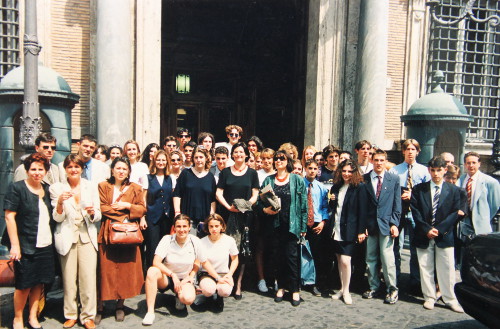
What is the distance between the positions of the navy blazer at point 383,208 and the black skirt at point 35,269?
11.5 feet

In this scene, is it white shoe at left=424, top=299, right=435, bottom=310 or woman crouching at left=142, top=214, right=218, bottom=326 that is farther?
white shoe at left=424, top=299, right=435, bottom=310

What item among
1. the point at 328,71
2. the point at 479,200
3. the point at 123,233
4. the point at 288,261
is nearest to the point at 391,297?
the point at 288,261

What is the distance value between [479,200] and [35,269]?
220 inches

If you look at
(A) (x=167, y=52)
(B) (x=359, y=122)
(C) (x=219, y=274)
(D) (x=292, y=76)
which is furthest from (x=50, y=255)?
(D) (x=292, y=76)

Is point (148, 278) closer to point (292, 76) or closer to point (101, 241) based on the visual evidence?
point (101, 241)

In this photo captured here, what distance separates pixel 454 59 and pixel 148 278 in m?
10.1

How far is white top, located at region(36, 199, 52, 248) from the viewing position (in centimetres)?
442

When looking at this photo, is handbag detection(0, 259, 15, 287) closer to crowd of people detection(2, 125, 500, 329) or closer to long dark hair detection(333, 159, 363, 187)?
crowd of people detection(2, 125, 500, 329)

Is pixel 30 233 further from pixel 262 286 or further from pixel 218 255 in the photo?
pixel 262 286

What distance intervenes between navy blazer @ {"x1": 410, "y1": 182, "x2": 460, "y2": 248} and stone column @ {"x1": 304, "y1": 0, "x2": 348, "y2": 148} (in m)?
4.72

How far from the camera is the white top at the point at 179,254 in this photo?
16.7 ft

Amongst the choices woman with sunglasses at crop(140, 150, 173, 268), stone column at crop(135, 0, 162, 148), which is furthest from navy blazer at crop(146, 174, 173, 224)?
stone column at crop(135, 0, 162, 148)

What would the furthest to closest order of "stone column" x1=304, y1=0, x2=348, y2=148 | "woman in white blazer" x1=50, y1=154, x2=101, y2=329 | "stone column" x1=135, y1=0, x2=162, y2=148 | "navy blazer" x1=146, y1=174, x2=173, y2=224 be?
"stone column" x1=304, y1=0, x2=348, y2=148 → "stone column" x1=135, y1=0, x2=162, y2=148 → "navy blazer" x1=146, y1=174, x2=173, y2=224 → "woman in white blazer" x1=50, y1=154, x2=101, y2=329

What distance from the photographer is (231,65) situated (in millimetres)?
13047
